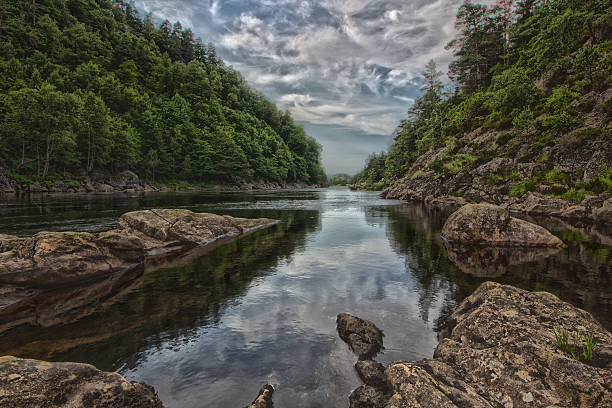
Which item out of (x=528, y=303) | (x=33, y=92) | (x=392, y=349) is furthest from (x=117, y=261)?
(x=33, y=92)

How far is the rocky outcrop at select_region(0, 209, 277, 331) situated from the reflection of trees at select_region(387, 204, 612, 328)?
8.90m

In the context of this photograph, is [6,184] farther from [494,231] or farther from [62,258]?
[494,231]

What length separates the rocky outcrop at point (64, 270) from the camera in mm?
6555

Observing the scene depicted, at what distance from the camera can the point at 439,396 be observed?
9.45 ft

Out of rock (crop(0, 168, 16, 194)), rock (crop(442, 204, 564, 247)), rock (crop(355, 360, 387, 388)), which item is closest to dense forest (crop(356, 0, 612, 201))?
rock (crop(442, 204, 564, 247))

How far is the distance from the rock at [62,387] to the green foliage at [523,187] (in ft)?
94.3

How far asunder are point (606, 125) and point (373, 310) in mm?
26418

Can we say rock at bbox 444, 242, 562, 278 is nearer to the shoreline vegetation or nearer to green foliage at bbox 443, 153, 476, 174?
the shoreline vegetation

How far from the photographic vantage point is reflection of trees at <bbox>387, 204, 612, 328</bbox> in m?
6.91

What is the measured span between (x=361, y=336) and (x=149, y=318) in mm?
4718

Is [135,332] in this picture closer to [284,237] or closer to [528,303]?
[528,303]

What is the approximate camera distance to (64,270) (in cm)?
778

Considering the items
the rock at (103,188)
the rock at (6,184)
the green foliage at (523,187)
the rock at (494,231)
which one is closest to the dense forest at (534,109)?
the green foliage at (523,187)

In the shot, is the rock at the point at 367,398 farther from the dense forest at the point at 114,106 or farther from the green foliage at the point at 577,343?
the dense forest at the point at 114,106
